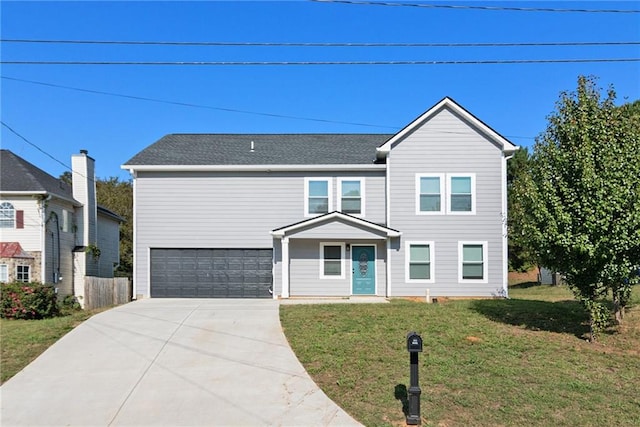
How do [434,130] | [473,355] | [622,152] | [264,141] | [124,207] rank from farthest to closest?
1. [124,207]
2. [264,141]
3. [434,130]
4. [622,152]
5. [473,355]

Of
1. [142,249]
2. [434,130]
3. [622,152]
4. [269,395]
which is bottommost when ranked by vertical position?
[269,395]

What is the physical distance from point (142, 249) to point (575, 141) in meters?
15.1

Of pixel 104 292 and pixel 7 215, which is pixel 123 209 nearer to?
pixel 7 215

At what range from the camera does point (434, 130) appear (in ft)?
63.2

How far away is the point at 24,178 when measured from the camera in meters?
20.8

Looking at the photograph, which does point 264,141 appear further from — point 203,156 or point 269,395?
point 269,395

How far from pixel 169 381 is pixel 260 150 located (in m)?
13.2

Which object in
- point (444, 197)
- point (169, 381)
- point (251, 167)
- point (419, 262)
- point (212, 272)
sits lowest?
point (169, 381)

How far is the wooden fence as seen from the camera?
57.1 feet

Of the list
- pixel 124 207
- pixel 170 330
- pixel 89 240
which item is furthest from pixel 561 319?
pixel 124 207

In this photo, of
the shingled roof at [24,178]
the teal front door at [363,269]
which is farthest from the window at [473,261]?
the shingled roof at [24,178]

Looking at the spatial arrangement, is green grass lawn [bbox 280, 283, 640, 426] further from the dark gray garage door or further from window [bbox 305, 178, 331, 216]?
window [bbox 305, 178, 331, 216]

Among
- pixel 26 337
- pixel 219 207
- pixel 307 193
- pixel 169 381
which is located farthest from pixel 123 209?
pixel 169 381

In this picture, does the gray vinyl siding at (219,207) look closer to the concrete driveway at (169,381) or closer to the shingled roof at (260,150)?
the shingled roof at (260,150)
